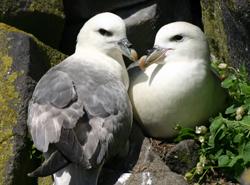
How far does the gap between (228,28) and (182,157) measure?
699 millimetres

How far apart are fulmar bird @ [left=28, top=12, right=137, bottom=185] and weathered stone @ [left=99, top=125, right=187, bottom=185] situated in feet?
0.32

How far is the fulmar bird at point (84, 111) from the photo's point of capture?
4.19 meters

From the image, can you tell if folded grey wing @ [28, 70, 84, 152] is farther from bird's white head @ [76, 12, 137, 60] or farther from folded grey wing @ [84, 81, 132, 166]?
bird's white head @ [76, 12, 137, 60]

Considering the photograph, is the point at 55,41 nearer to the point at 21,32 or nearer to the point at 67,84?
the point at 21,32

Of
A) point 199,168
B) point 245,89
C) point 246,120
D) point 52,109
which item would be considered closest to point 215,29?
point 245,89

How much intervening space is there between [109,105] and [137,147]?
0.35m

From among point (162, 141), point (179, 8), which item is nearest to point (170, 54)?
point (162, 141)

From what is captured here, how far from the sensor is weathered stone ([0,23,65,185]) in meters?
4.68

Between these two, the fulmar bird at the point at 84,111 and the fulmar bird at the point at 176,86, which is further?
the fulmar bird at the point at 176,86

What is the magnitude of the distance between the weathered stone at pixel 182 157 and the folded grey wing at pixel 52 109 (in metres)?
0.54

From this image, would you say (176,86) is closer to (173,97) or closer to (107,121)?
(173,97)

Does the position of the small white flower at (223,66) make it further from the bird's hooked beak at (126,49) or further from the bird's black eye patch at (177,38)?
the bird's hooked beak at (126,49)

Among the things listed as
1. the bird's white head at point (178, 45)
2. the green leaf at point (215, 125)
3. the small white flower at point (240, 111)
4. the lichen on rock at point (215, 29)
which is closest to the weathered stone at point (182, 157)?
the green leaf at point (215, 125)

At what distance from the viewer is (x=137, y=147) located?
4680 mm
